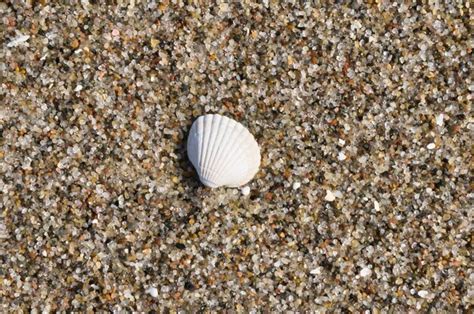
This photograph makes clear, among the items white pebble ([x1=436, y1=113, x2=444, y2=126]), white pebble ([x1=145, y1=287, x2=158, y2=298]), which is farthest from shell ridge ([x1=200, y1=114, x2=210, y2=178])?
white pebble ([x1=436, y1=113, x2=444, y2=126])

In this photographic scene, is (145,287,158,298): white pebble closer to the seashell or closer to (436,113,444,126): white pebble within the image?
the seashell

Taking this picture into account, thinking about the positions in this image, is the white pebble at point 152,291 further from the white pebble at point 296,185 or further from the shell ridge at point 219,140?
the white pebble at point 296,185

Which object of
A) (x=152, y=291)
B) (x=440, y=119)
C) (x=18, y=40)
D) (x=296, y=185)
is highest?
(x=440, y=119)

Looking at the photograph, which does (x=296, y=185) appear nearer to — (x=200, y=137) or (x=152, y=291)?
(x=200, y=137)

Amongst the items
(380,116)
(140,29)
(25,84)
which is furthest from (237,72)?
(25,84)

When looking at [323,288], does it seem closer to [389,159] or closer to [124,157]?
[389,159]

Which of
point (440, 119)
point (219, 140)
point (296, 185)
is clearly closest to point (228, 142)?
point (219, 140)

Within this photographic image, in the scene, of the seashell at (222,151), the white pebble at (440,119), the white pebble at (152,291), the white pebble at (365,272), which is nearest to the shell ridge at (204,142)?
the seashell at (222,151)
